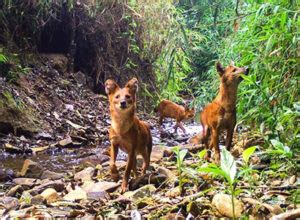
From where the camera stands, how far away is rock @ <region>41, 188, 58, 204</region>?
387 centimetres

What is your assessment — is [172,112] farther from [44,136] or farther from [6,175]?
[6,175]

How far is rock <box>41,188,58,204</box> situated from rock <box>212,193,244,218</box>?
1.52 m

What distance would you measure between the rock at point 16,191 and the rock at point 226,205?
2163 millimetres

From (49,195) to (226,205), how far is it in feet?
5.69

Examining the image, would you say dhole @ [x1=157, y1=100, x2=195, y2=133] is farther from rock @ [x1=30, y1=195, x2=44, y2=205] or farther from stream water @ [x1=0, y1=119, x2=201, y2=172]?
rock @ [x1=30, y1=195, x2=44, y2=205]

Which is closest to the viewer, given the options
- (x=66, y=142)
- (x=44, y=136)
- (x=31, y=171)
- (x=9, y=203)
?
(x=9, y=203)

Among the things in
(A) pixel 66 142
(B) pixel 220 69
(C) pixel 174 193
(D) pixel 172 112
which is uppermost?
(B) pixel 220 69

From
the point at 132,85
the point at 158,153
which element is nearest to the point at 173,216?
the point at 132,85

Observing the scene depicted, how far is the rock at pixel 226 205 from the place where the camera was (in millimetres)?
2801

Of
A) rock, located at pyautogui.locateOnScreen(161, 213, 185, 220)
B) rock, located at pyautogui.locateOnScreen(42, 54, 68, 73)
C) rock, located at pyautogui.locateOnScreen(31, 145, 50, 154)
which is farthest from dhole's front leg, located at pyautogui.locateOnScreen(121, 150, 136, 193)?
rock, located at pyautogui.locateOnScreen(42, 54, 68, 73)

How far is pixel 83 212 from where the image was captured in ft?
10.9

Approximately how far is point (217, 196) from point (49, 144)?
4.79 meters

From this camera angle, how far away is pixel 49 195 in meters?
3.96

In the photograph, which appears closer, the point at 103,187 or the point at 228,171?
the point at 228,171
